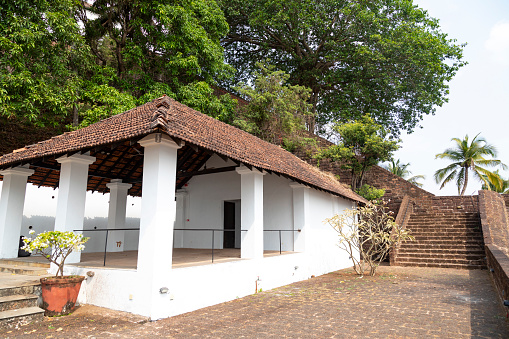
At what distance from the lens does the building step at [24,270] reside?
6671 mm

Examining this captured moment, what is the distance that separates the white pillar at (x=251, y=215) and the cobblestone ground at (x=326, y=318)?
39.8 inches

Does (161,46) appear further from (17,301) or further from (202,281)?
(17,301)

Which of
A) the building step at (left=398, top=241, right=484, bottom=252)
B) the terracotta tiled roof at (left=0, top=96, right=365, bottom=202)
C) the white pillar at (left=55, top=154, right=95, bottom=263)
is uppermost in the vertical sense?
the terracotta tiled roof at (left=0, top=96, right=365, bottom=202)

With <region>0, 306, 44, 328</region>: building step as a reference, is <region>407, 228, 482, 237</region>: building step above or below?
above

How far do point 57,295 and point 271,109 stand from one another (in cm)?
1332

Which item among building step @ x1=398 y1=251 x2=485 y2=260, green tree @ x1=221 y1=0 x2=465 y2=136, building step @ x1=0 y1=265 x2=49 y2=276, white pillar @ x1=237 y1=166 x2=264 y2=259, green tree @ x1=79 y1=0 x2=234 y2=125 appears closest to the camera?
building step @ x1=0 y1=265 x2=49 y2=276

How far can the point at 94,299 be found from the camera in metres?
6.05

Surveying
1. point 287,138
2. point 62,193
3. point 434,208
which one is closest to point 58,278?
point 62,193

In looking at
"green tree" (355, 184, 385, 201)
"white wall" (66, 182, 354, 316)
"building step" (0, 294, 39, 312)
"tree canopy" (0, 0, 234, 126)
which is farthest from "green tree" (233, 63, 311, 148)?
"building step" (0, 294, 39, 312)

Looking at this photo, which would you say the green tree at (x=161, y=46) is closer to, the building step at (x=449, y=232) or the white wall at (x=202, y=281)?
the white wall at (x=202, y=281)

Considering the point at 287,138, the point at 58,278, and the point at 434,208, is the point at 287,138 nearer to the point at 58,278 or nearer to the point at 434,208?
the point at 434,208

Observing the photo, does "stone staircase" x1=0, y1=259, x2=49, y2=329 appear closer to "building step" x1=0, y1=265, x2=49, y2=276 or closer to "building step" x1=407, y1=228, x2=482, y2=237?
"building step" x1=0, y1=265, x2=49, y2=276

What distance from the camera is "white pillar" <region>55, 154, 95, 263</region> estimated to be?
6.72 m

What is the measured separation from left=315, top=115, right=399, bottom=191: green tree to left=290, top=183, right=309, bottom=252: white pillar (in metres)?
6.63
